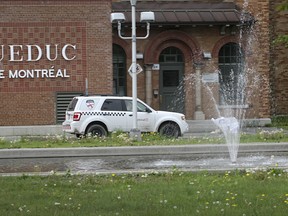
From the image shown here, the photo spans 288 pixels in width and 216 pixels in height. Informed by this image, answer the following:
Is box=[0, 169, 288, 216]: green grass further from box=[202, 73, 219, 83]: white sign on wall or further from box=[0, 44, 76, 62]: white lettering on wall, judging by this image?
box=[202, 73, 219, 83]: white sign on wall

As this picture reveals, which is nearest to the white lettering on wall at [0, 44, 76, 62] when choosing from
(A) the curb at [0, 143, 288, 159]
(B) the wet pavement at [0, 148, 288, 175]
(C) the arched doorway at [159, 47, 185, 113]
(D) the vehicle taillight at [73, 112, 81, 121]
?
(D) the vehicle taillight at [73, 112, 81, 121]

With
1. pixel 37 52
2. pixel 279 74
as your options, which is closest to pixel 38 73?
pixel 37 52

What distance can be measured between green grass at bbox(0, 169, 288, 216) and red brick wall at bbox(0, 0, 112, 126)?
15.8 m

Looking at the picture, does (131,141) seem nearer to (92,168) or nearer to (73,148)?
(73,148)

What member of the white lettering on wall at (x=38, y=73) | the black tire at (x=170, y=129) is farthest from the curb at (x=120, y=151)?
the white lettering on wall at (x=38, y=73)

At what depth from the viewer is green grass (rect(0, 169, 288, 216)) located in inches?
310

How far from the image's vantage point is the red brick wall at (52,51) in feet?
87.2

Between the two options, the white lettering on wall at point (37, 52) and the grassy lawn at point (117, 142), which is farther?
the white lettering on wall at point (37, 52)

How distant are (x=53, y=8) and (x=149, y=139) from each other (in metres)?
9.47

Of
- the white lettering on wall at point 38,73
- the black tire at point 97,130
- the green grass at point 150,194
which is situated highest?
the white lettering on wall at point 38,73

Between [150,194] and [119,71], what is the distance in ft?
76.8

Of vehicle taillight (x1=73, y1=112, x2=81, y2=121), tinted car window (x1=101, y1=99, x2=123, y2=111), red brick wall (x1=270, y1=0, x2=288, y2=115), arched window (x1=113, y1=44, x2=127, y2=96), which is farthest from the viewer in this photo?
red brick wall (x1=270, y1=0, x2=288, y2=115)

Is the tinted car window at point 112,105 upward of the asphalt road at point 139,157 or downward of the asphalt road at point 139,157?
upward

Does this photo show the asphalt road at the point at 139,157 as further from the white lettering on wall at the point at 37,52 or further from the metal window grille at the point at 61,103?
the white lettering on wall at the point at 37,52
